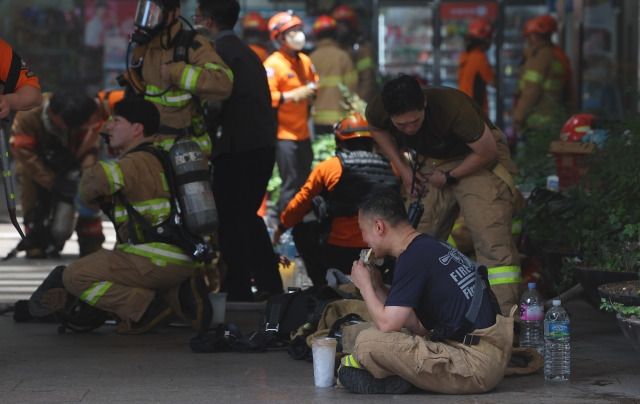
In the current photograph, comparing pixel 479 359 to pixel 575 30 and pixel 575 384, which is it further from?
pixel 575 30

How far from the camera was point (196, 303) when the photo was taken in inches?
311

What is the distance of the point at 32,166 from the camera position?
1127 centimetres

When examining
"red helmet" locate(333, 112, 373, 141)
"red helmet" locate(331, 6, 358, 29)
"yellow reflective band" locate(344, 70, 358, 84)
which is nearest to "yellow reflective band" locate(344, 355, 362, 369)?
"red helmet" locate(333, 112, 373, 141)

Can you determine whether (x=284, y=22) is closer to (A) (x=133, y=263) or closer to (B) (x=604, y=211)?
(A) (x=133, y=263)

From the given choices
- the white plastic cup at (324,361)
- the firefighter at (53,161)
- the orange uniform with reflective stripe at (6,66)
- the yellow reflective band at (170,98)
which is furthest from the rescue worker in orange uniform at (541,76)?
the white plastic cup at (324,361)

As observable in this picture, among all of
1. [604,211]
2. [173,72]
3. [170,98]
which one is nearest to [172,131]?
[170,98]

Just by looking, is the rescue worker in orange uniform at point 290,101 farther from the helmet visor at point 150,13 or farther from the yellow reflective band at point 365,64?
the helmet visor at point 150,13

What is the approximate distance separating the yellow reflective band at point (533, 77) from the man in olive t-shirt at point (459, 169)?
266 inches

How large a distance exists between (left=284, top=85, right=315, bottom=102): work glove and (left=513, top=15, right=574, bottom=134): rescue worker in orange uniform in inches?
114

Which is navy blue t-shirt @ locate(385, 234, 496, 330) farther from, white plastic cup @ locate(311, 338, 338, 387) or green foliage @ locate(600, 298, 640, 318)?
green foliage @ locate(600, 298, 640, 318)

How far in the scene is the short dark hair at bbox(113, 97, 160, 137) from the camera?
800 centimetres

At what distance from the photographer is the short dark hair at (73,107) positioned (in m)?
10.6

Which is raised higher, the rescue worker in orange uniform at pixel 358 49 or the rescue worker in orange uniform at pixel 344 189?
the rescue worker in orange uniform at pixel 358 49

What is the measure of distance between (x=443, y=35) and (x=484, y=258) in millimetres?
11403
